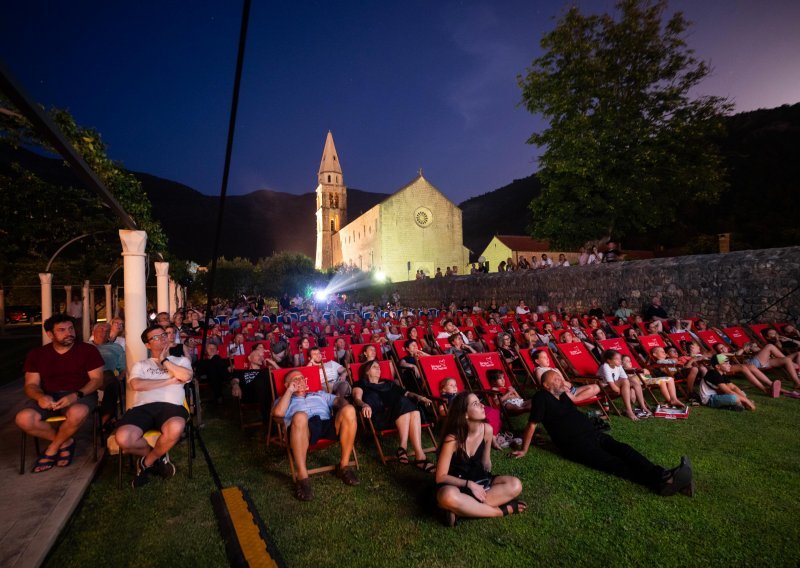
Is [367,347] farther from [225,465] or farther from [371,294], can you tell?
[371,294]

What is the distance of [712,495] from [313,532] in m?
2.91

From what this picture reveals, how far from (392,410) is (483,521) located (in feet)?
5.07

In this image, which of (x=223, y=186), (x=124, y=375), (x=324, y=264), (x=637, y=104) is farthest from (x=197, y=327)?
(x=324, y=264)

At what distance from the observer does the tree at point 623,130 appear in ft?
55.1

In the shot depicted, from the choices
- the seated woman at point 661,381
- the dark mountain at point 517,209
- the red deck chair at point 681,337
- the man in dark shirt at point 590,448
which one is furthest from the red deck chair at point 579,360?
the dark mountain at point 517,209

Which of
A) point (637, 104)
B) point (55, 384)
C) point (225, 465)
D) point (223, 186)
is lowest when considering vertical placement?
point (225, 465)

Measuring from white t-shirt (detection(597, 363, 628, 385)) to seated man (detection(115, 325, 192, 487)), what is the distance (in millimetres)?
4807

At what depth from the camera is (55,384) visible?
3918mm

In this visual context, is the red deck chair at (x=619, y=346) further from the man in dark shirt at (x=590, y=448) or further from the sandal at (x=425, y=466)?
the sandal at (x=425, y=466)

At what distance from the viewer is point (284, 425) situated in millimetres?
3867

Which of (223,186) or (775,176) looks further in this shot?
(775,176)

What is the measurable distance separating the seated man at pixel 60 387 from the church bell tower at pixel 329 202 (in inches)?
2182

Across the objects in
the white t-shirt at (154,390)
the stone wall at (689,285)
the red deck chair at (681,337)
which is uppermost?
the stone wall at (689,285)

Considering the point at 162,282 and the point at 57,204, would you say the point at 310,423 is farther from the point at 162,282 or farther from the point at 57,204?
the point at 162,282
